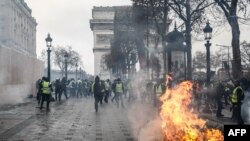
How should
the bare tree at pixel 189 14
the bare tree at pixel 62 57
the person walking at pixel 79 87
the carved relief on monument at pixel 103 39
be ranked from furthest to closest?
1. the bare tree at pixel 62 57
2. the carved relief on monument at pixel 103 39
3. the person walking at pixel 79 87
4. the bare tree at pixel 189 14

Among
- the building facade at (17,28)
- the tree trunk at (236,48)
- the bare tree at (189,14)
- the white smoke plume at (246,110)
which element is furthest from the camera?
the building facade at (17,28)

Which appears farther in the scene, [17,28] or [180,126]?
[17,28]

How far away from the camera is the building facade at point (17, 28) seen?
6781 cm

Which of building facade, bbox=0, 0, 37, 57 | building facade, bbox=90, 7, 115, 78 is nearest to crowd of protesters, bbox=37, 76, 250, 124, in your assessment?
building facade, bbox=0, 0, 37, 57

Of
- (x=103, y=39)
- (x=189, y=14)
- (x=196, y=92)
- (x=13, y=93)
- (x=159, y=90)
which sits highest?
(x=103, y=39)

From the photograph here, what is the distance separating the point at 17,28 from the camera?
82500 mm

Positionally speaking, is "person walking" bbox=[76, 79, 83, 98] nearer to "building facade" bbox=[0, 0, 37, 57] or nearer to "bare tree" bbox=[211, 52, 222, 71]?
"building facade" bbox=[0, 0, 37, 57]

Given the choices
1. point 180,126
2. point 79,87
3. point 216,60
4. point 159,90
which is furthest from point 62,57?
point 180,126

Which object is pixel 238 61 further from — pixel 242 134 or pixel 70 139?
pixel 242 134

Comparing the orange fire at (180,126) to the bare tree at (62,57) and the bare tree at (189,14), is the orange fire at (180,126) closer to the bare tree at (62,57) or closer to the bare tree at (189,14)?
the bare tree at (189,14)

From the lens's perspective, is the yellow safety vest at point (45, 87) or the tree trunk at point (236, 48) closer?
the tree trunk at point (236, 48)

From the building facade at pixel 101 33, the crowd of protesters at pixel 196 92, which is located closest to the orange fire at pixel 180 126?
the crowd of protesters at pixel 196 92

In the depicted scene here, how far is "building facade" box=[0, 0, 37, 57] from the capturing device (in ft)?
222

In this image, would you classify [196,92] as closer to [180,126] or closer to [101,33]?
[180,126]
